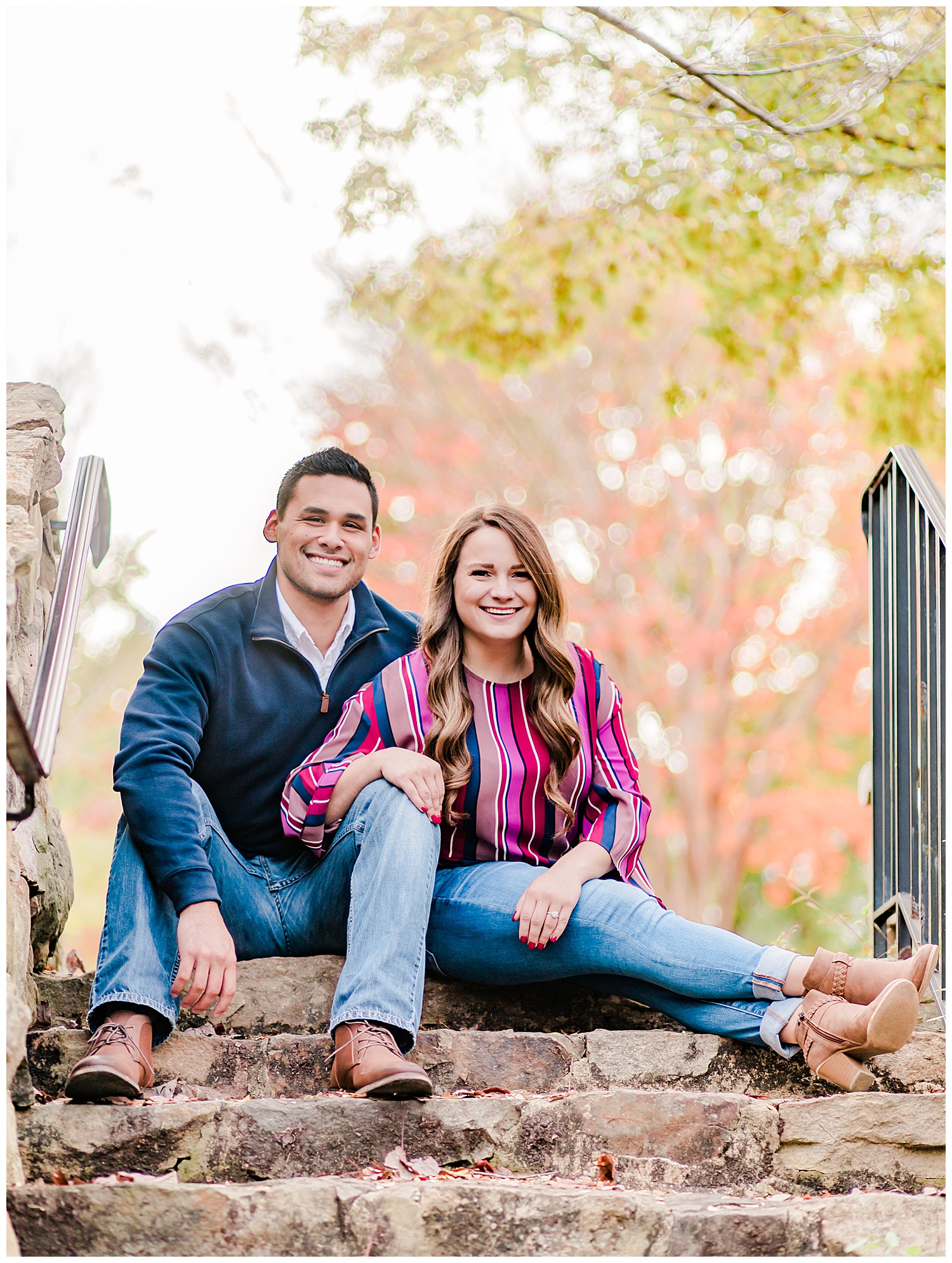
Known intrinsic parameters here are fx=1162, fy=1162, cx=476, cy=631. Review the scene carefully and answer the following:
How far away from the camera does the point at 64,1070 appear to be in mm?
2219

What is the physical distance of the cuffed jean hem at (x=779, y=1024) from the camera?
2.24 metres

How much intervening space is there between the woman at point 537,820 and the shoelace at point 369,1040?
380mm

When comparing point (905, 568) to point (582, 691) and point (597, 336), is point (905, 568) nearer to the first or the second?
point (582, 691)

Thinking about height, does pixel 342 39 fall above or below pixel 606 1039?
above

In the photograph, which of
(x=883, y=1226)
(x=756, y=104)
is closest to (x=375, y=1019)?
(x=883, y=1226)

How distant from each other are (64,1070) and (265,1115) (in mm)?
489

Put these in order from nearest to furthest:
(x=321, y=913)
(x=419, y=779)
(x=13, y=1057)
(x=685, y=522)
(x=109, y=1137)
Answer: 1. (x=13, y=1057)
2. (x=109, y=1137)
3. (x=419, y=779)
4. (x=321, y=913)
5. (x=685, y=522)

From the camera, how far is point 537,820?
8.54ft

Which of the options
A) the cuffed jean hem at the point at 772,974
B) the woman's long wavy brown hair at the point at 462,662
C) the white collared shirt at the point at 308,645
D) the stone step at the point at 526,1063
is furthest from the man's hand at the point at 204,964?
the cuffed jean hem at the point at 772,974

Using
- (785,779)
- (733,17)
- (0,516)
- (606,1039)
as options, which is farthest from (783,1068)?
(785,779)

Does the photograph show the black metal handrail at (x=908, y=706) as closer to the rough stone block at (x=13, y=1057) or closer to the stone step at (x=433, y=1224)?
the stone step at (x=433, y=1224)

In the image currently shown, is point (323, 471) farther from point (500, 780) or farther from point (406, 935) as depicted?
point (406, 935)

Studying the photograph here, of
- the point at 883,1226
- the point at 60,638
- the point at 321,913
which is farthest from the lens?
the point at 321,913

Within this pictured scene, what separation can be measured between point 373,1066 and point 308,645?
1.08m
